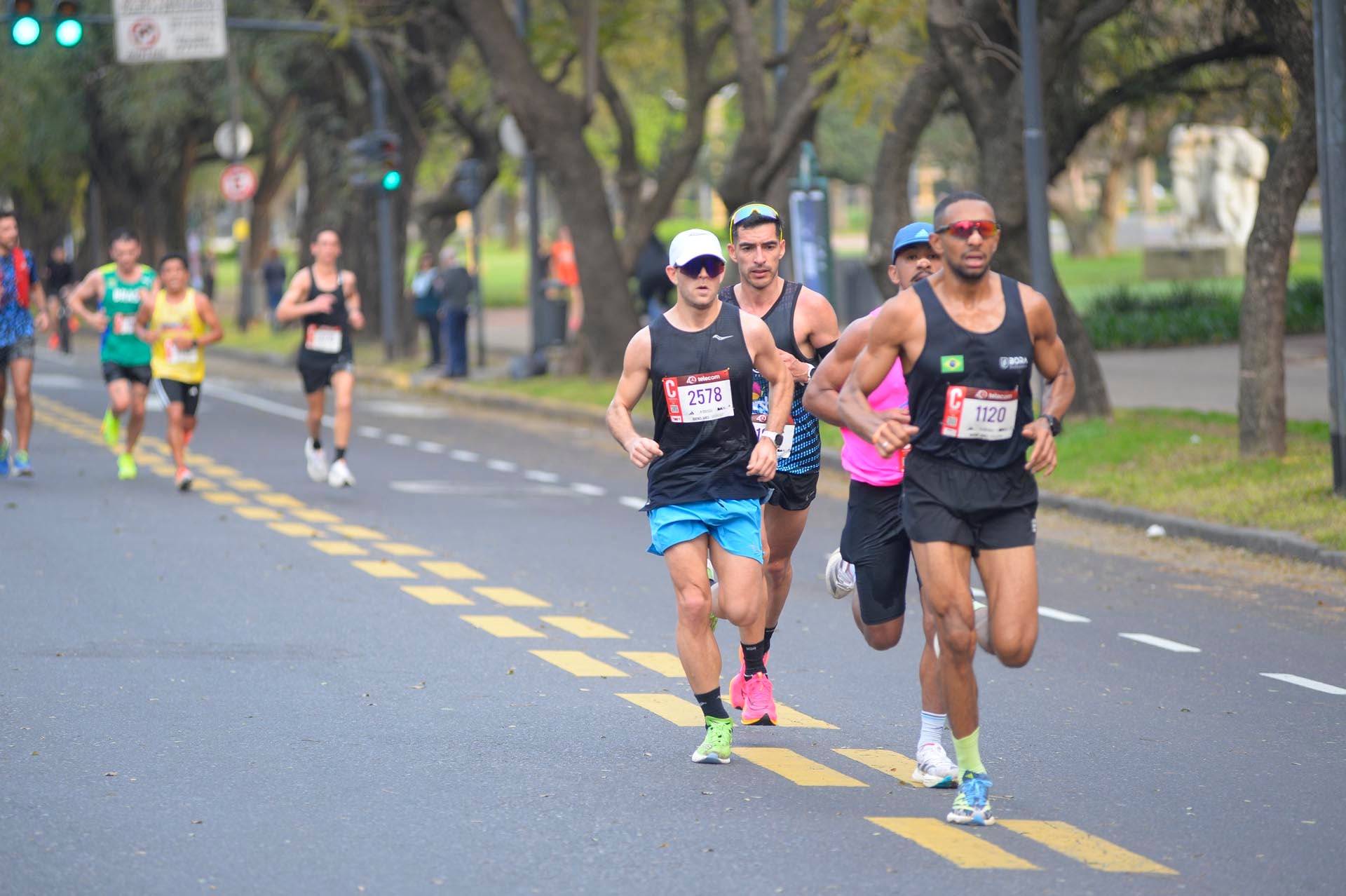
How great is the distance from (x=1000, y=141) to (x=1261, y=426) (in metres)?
3.74

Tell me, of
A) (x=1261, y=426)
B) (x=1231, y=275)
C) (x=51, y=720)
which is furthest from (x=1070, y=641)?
(x=1231, y=275)

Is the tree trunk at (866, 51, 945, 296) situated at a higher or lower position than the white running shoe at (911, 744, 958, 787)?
higher

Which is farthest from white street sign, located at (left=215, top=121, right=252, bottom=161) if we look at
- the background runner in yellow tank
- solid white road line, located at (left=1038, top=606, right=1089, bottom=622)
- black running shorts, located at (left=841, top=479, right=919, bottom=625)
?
black running shorts, located at (left=841, top=479, right=919, bottom=625)

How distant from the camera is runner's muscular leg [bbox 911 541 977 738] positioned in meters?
6.07

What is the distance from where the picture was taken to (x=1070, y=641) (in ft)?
31.7

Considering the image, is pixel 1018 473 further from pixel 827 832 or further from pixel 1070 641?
pixel 1070 641

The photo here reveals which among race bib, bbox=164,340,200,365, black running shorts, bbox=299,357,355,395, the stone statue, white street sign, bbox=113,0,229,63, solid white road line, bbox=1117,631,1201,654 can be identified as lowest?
solid white road line, bbox=1117,631,1201,654

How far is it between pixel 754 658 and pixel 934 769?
3.84 feet

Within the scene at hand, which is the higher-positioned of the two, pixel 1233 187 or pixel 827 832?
pixel 1233 187

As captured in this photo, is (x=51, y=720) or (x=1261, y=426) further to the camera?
(x=1261, y=426)

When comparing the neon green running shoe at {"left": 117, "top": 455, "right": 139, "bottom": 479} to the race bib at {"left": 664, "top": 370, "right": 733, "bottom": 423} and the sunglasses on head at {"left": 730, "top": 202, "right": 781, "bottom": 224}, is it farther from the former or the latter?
the race bib at {"left": 664, "top": 370, "right": 733, "bottom": 423}

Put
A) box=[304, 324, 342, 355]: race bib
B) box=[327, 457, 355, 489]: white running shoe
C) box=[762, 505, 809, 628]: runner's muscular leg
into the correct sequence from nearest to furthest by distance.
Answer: box=[762, 505, 809, 628]: runner's muscular leg, box=[327, 457, 355, 489]: white running shoe, box=[304, 324, 342, 355]: race bib

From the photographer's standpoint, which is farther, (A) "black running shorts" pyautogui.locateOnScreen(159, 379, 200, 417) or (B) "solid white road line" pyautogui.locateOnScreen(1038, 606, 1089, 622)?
(A) "black running shorts" pyautogui.locateOnScreen(159, 379, 200, 417)

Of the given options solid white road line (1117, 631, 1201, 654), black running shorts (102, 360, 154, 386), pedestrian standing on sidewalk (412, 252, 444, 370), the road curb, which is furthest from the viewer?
pedestrian standing on sidewalk (412, 252, 444, 370)
